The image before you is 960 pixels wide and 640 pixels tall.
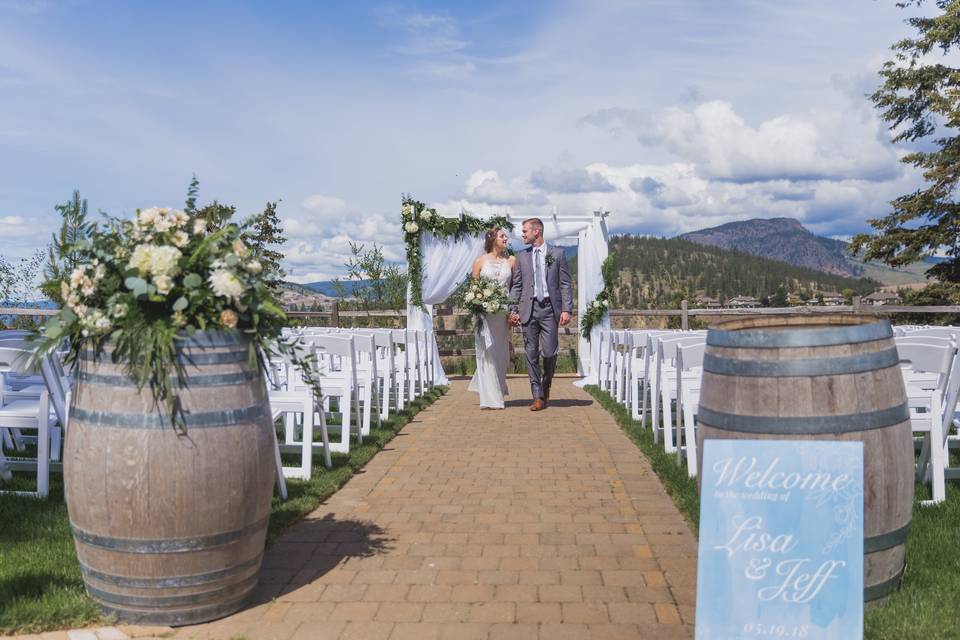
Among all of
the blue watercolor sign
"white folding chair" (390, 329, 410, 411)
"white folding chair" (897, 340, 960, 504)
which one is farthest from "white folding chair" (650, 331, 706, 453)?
the blue watercolor sign

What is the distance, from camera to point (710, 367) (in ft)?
10.9

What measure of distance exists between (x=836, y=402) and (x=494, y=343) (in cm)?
718

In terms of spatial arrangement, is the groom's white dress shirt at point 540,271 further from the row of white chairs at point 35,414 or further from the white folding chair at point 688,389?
the row of white chairs at point 35,414

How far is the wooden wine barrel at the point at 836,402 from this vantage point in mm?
3051

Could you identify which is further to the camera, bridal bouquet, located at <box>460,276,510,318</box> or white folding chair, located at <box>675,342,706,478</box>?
bridal bouquet, located at <box>460,276,510,318</box>

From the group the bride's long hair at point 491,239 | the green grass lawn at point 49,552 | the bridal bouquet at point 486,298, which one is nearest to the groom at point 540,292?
the bridal bouquet at point 486,298

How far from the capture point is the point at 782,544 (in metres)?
2.79

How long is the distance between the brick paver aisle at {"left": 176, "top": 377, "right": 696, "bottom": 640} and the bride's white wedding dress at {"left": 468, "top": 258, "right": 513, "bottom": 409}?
3.15 m

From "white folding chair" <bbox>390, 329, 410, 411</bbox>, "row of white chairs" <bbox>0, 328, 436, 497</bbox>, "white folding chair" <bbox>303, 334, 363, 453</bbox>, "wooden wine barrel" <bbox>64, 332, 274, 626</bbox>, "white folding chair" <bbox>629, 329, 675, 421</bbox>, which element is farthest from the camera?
"white folding chair" <bbox>390, 329, 410, 411</bbox>

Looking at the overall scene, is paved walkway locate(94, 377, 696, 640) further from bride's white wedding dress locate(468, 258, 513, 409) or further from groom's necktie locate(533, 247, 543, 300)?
bride's white wedding dress locate(468, 258, 513, 409)

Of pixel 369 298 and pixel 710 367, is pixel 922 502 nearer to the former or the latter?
pixel 710 367

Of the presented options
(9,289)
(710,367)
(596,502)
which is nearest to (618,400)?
(596,502)

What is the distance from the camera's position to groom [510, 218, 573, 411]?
9.65m

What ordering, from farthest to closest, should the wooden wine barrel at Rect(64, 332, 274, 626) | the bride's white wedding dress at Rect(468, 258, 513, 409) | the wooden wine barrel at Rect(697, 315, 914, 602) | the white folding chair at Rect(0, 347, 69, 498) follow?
the bride's white wedding dress at Rect(468, 258, 513, 409) < the white folding chair at Rect(0, 347, 69, 498) < the wooden wine barrel at Rect(64, 332, 274, 626) < the wooden wine barrel at Rect(697, 315, 914, 602)
